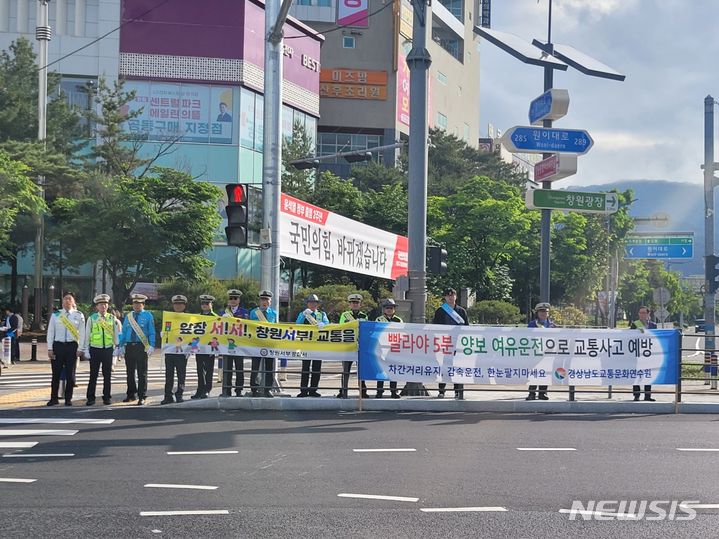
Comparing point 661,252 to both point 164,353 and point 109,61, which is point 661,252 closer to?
point 109,61

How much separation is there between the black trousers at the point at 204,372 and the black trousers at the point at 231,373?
0.38 meters

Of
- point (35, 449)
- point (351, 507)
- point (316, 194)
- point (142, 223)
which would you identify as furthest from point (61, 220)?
point (351, 507)

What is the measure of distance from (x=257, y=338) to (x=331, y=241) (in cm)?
389

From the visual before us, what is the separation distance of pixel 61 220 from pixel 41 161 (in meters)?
5.33

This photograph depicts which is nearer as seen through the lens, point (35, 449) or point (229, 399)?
point (35, 449)

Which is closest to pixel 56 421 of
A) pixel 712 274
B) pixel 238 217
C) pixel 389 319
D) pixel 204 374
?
pixel 204 374

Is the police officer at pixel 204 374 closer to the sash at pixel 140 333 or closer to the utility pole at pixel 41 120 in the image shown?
the sash at pixel 140 333

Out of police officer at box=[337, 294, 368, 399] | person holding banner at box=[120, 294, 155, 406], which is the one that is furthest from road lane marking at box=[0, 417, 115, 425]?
police officer at box=[337, 294, 368, 399]

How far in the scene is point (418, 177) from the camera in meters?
16.5

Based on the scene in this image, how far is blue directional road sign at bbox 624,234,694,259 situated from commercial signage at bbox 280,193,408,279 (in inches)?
1478

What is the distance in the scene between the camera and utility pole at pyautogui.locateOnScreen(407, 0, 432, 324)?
16359 millimetres

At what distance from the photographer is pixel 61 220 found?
4062 cm

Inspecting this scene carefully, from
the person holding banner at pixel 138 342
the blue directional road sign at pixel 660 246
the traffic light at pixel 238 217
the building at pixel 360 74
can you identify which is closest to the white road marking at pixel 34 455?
the person holding banner at pixel 138 342

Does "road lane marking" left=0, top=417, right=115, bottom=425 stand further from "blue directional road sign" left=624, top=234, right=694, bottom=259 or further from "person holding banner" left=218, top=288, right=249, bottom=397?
"blue directional road sign" left=624, top=234, right=694, bottom=259
